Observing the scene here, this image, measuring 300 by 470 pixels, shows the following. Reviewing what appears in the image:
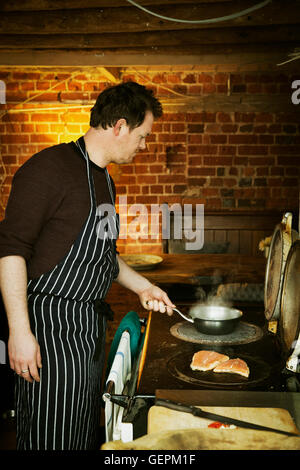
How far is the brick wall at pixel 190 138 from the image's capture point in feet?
15.5

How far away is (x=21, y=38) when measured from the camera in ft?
9.33

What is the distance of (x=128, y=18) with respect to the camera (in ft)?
8.16

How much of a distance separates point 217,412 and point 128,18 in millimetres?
2151

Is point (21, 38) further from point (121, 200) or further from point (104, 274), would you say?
point (121, 200)

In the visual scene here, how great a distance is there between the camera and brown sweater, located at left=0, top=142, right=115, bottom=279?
4.86 ft

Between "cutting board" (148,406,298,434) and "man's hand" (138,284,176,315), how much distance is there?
2.15ft

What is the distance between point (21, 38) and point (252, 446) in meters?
2.74

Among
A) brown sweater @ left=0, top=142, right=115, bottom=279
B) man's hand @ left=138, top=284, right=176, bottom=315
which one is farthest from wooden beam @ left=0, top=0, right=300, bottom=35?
man's hand @ left=138, top=284, right=176, bottom=315

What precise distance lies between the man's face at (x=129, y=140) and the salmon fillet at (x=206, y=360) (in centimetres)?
84

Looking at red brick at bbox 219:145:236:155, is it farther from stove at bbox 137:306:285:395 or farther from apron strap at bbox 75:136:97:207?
apron strap at bbox 75:136:97:207

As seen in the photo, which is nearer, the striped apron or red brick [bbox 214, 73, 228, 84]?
the striped apron
